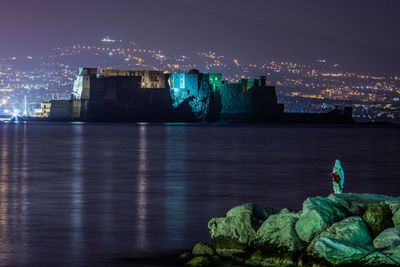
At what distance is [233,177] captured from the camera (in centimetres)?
1684

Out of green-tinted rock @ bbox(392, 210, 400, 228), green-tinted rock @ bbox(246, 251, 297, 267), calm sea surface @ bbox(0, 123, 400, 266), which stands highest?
green-tinted rock @ bbox(392, 210, 400, 228)

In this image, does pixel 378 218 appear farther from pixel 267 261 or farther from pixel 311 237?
pixel 267 261

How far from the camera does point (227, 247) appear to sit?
7254 mm

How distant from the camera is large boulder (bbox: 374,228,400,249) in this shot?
6.72 meters

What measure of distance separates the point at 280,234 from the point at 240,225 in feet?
1.72

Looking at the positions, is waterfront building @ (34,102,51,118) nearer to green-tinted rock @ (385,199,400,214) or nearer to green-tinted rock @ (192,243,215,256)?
green-tinted rock @ (192,243,215,256)

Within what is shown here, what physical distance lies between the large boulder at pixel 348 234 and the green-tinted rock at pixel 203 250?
3.18 feet

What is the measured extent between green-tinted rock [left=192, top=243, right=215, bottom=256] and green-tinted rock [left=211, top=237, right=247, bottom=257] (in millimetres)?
48

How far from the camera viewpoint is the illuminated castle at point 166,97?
247ft

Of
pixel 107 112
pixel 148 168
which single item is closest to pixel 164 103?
pixel 107 112

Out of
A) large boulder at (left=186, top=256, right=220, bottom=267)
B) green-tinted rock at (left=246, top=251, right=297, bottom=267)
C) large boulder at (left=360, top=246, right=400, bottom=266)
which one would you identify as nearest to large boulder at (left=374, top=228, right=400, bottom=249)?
large boulder at (left=360, top=246, right=400, bottom=266)

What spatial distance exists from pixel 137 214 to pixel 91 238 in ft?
6.65

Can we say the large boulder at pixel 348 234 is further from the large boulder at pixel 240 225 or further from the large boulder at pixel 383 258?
the large boulder at pixel 240 225

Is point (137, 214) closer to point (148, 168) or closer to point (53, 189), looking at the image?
point (53, 189)
